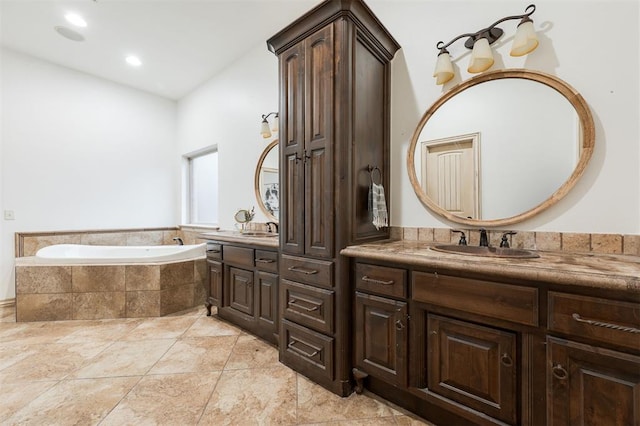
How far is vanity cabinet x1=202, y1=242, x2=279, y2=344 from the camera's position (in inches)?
85.7

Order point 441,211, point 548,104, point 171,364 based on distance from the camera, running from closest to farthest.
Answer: point 548,104 → point 441,211 → point 171,364

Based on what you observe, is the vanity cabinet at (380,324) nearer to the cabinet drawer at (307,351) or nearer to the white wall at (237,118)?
the cabinet drawer at (307,351)

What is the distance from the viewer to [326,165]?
1.68m

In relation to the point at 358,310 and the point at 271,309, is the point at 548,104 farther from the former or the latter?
the point at 271,309

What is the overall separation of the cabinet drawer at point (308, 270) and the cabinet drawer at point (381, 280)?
185 millimetres

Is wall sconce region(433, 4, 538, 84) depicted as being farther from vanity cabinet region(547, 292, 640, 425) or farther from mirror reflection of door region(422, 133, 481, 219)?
vanity cabinet region(547, 292, 640, 425)

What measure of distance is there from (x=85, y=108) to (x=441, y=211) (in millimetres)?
4625

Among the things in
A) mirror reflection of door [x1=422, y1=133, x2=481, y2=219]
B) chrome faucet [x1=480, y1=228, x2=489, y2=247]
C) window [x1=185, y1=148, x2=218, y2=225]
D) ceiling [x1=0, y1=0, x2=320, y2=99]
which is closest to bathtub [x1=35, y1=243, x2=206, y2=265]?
window [x1=185, y1=148, x2=218, y2=225]

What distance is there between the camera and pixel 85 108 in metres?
3.71

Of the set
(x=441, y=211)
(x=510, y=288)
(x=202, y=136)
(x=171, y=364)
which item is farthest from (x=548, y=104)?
(x=202, y=136)

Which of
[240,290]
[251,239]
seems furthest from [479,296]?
[240,290]

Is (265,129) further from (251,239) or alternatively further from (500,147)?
(500,147)

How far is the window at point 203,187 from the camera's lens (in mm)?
4164

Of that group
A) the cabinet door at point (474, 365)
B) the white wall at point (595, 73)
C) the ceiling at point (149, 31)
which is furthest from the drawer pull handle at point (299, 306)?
the ceiling at point (149, 31)
